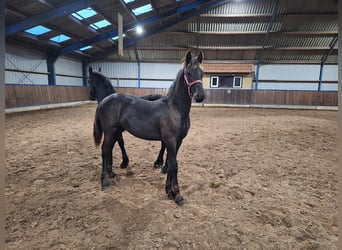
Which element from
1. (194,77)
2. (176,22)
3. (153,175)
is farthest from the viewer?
(176,22)

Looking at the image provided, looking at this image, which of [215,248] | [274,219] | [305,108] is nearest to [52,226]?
[215,248]

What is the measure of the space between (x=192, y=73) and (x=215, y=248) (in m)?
1.60

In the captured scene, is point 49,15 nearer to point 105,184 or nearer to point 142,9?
point 142,9

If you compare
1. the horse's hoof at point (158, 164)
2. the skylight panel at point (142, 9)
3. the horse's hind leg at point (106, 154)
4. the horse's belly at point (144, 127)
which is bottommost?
the horse's hoof at point (158, 164)

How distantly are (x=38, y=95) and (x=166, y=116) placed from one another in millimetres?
11226

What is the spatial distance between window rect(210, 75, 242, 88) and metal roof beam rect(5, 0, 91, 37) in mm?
10047

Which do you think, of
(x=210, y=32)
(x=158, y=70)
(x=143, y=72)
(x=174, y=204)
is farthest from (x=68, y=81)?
(x=174, y=204)

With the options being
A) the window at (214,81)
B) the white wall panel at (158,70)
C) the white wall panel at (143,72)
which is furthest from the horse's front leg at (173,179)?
the white wall panel at (158,70)

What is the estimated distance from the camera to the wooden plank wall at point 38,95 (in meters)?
8.87

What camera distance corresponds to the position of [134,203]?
6.93 ft

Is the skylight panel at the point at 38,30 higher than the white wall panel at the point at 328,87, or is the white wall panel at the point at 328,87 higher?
the skylight panel at the point at 38,30

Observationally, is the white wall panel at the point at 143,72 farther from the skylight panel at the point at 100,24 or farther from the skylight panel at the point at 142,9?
the skylight panel at the point at 142,9

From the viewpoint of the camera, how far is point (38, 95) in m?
10.5

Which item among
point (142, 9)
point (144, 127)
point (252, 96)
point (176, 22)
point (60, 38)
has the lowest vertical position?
point (144, 127)
